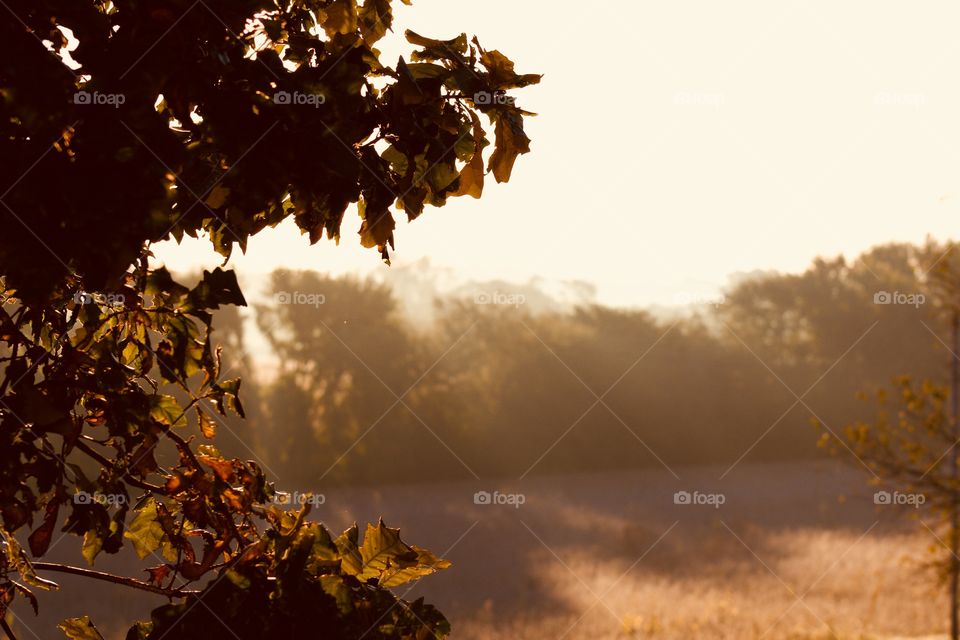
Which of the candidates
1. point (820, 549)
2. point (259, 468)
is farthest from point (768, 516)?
point (259, 468)

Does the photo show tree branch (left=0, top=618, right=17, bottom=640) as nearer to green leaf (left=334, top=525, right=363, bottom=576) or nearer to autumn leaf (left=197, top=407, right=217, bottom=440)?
autumn leaf (left=197, top=407, right=217, bottom=440)

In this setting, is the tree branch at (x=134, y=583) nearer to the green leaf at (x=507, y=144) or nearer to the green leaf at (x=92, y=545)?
the green leaf at (x=92, y=545)

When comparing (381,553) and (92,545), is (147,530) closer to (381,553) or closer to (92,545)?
(92,545)

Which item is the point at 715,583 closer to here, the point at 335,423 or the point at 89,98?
the point at 335,423

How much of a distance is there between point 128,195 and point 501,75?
1026mm

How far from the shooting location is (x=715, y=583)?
19.8 metres
